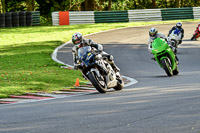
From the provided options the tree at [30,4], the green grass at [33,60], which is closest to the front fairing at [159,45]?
the green grass at [33,60]

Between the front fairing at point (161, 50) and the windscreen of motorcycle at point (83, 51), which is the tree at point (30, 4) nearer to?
the front fairing at point (161, 50)

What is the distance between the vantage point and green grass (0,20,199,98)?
46.6ft

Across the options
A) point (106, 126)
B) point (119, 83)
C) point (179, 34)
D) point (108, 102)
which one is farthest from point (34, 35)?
point (106, 126)

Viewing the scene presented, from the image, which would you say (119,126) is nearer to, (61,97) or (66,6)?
(61,97)

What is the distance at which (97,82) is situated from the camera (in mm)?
11883

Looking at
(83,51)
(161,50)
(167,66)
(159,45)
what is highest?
(83,51)

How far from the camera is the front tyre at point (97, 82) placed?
11.8 m

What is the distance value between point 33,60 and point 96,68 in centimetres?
1012

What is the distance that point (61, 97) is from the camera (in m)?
12.0

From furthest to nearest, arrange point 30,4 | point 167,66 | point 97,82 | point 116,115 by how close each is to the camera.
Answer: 1. point 30,4
2. point 167,66
3. point 97,82
4. point 116,115

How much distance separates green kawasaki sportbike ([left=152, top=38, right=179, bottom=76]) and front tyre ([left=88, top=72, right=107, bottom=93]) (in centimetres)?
441

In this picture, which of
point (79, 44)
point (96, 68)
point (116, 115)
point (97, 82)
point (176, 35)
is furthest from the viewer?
point (176, 35)

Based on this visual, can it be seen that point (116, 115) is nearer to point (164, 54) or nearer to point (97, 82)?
point (97, 82)

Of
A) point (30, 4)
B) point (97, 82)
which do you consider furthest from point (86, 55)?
point (30, 4)
